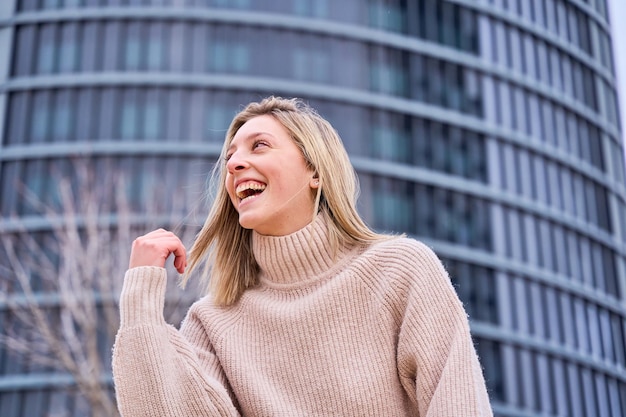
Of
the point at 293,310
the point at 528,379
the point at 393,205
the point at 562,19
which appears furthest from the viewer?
the point at 562,19

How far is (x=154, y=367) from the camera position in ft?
9.14

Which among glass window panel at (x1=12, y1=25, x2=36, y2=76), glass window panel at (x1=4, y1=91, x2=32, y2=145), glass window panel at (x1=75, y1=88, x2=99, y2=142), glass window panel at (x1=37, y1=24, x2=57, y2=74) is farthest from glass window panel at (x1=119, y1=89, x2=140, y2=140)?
glass window panel at (x1=12, y1=25, x2=36, y2=76)

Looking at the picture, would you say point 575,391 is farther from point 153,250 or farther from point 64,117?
point 153,250

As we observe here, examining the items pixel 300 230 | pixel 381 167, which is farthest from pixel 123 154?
pixel 300 230

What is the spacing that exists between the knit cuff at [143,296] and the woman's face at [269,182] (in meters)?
0.33

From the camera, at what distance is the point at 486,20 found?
43469 mm

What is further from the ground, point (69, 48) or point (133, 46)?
point (133, 46)

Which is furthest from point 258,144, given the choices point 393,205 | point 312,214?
point 393,205

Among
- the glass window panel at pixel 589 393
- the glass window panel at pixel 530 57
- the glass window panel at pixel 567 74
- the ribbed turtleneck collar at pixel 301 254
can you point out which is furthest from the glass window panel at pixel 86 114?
the ribbed turtleneck collar at pixel 301 254

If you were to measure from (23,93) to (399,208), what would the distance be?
1511 centimetres

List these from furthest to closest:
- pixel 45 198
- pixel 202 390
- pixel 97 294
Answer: pixel 45 198, pixel 97 294, pixel 202 390

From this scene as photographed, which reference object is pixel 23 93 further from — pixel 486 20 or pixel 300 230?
pixel 300 230

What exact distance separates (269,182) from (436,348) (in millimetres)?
736

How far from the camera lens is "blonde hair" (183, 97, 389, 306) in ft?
10.3
